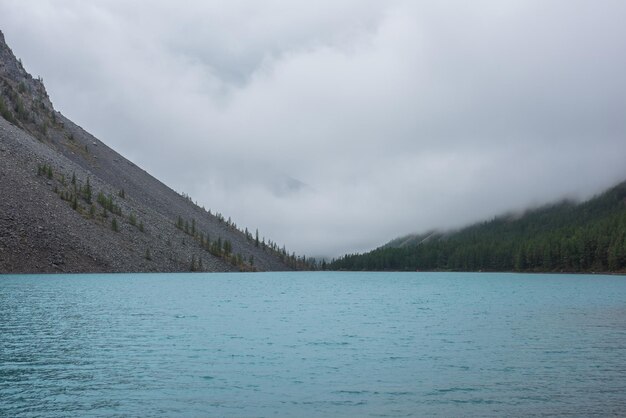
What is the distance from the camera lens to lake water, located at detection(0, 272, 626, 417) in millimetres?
31141

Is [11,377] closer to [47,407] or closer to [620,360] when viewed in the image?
[47,407]

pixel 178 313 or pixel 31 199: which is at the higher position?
pixel 31 199

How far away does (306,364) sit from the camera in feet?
143

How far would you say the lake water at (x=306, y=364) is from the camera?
102 feet

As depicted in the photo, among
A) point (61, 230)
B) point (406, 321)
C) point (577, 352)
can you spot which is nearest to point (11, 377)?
point (577, 352)

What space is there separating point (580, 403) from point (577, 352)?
17.8 m

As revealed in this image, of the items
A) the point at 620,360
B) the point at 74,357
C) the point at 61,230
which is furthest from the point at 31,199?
the point at 620,360

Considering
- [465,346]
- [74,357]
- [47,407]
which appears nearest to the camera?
[47,407]

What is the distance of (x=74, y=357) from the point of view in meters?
43.7

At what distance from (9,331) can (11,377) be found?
70.7ft

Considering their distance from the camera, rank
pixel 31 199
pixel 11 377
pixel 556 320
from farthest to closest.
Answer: pixel 31 199 → pixel 556 320 → pixel 11 377

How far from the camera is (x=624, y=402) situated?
31703mm

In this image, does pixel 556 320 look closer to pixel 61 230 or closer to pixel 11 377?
pixel 11 377

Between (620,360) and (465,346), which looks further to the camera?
(465,346)
